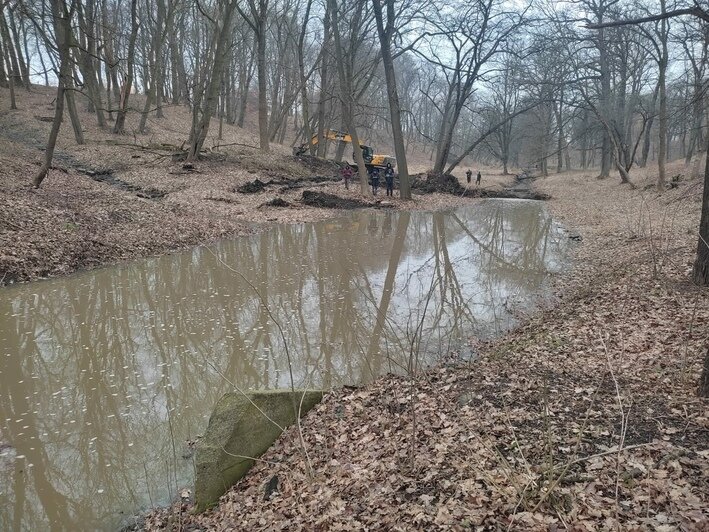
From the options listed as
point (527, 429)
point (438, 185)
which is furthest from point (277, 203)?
point (527, 429)

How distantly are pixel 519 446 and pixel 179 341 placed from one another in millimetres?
5516

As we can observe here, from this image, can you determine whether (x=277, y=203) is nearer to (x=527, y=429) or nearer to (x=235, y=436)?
(x=235, y=436)

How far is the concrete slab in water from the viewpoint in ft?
14.5

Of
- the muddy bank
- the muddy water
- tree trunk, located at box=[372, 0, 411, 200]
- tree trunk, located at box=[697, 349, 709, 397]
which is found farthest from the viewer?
the muddy bank

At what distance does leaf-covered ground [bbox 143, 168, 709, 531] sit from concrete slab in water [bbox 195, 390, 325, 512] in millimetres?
134

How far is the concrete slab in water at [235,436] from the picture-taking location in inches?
173

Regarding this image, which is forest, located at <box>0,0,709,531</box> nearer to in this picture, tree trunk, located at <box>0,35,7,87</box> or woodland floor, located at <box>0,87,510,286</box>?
woodland floor, located at <box>0,87,510,286</box>

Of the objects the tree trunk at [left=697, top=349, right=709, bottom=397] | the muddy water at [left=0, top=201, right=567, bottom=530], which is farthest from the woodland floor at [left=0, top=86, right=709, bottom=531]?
the muddy water at [left=0, top=201, right=567, bottom=530]

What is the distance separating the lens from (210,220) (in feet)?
53.1

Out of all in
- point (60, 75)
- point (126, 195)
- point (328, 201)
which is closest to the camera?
point (60, 75)

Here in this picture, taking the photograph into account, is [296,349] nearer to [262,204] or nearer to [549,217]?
[262,204]

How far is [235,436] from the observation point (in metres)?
4.72

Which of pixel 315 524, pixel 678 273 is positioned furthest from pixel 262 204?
pixel 315 524

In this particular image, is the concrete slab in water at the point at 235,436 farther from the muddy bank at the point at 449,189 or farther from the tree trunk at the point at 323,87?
the tree trunk at the point at 323,87
